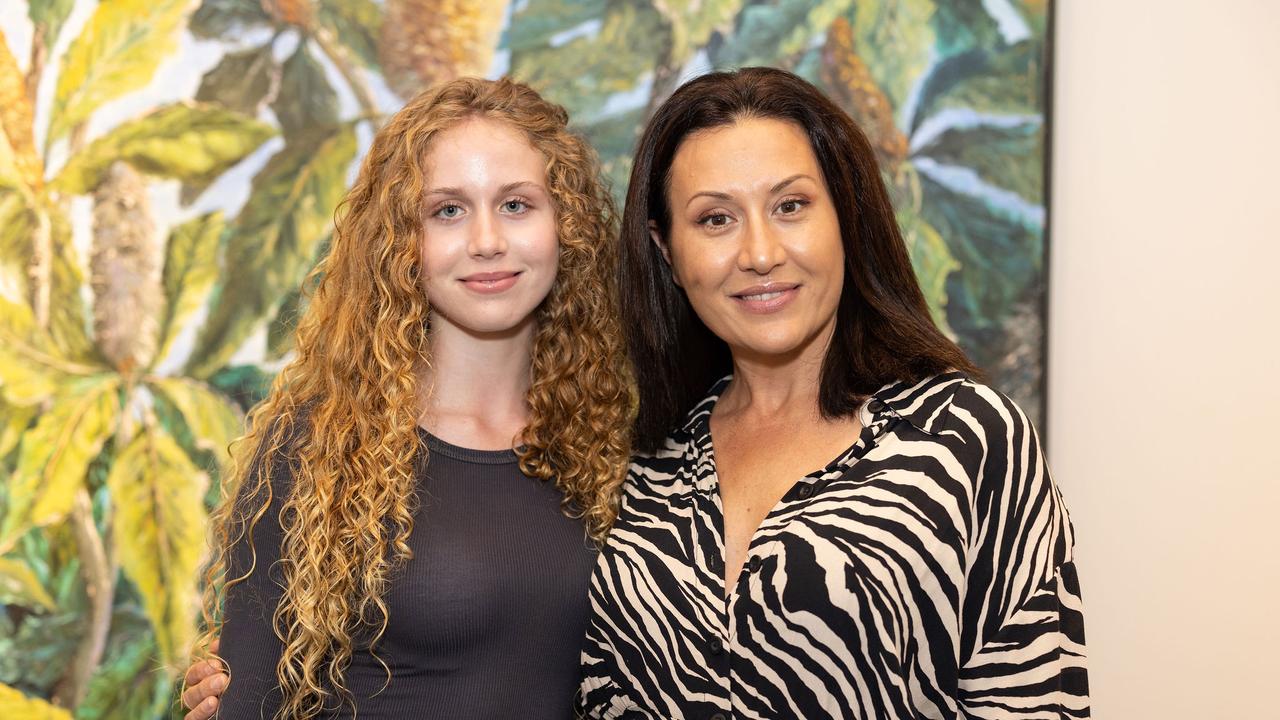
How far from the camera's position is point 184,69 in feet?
7.65

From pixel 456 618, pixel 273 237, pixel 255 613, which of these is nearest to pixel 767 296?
pixel 456 618

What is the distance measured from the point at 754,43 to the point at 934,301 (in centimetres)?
74

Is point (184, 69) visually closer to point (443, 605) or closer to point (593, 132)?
point (593, 132)

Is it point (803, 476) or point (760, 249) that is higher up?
point (760, 249)

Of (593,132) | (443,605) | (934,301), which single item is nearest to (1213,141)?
(934,301)

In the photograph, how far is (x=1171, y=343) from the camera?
2465mm

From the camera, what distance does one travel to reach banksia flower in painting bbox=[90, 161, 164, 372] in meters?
2.31

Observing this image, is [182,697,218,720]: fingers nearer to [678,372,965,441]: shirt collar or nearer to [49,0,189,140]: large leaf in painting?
[678,372,965,441]: shirt collar

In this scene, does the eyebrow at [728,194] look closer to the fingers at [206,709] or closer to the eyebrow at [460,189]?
the eyebrow at [460,189]

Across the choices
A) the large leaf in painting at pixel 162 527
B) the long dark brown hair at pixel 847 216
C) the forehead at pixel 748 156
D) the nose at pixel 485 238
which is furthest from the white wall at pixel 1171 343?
the large leaf in painting at pixel 162 527

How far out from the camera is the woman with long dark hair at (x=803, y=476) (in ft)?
4.90

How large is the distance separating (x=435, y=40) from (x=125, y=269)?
85 centimetres

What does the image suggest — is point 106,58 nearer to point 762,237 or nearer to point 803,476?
point 762,237

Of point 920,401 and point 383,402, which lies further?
point 383,402
